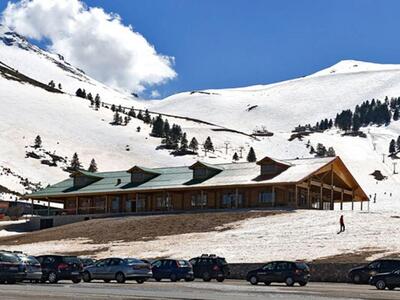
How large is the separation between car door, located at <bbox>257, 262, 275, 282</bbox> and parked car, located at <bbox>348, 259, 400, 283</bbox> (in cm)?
494

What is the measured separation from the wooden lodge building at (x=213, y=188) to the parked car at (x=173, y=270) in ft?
110

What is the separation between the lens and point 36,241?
6850cm

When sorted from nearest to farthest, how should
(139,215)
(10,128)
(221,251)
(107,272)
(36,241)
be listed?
(107,272), (221,251), (36,241), (139,215), (10,128)

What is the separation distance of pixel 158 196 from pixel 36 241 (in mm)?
19836

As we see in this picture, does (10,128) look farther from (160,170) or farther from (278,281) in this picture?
(278,281)

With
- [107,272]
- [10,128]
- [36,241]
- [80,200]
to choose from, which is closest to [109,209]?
[80,200]

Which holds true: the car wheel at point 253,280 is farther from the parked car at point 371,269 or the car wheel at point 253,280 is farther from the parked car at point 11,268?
the parked car at point 11,268

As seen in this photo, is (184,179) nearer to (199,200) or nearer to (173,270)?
(199,200)

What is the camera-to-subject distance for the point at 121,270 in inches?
1506

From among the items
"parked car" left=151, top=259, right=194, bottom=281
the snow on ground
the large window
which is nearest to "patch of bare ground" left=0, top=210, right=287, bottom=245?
the snow on ground

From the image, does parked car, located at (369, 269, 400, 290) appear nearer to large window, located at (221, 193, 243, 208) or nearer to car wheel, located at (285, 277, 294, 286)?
car wheel, located at (285, 277, 294, 286)

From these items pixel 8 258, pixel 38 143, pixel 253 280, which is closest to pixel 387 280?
pixel 253 280

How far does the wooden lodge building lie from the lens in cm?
7756

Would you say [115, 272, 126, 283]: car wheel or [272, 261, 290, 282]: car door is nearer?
[115, 272, 126, 283]: car wheel
